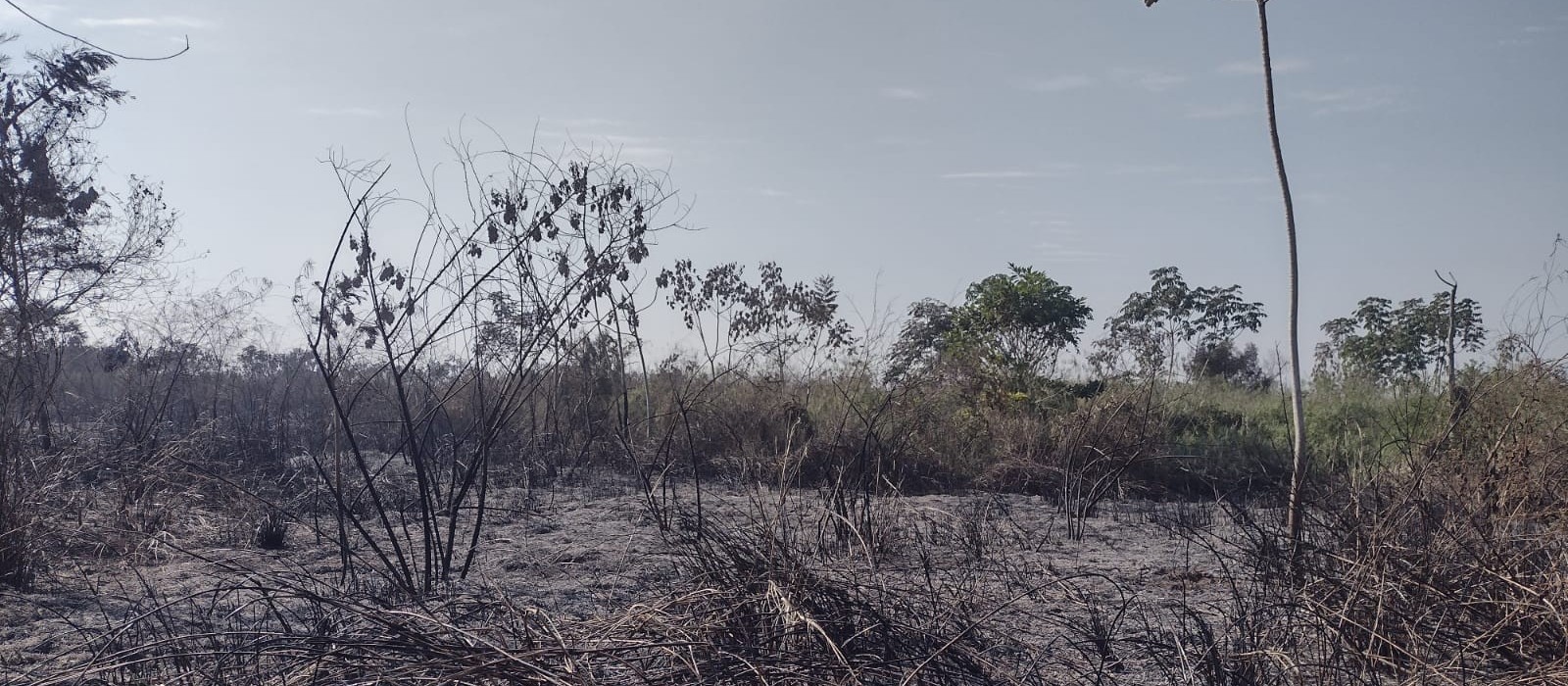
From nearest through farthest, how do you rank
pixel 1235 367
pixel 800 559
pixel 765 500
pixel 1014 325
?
pixel 800 559 < pixel 765 500 < pixel 1014 325 < pixel 1235 367

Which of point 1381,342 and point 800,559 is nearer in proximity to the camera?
point 800,559

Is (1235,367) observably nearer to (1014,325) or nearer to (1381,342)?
(1381,342)

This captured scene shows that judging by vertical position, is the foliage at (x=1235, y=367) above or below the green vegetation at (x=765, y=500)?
above

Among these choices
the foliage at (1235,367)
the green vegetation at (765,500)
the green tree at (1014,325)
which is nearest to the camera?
the green vegetation at (765,500)

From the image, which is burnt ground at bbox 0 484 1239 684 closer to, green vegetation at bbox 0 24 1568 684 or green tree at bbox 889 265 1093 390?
green vegetation at bbox 0 24 1568 684

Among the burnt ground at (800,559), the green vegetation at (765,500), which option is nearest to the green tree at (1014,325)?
the green vegetation at (765,500)

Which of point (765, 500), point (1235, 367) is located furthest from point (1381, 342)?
point (765, 500)

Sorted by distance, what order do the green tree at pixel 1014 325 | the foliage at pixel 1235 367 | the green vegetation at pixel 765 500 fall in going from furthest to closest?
1. the foliage at pixel 1235 367
2. the green tree at pixel 1014 325
3. the green vegetation at pixel 765 500

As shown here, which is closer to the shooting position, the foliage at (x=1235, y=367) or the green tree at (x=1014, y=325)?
the green tree at (x=1014, y=325)

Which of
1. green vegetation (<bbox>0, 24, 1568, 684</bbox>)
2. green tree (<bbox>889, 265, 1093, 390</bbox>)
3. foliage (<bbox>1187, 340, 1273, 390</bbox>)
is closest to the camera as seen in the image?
green vegetation (<bbox>0, 24, 1568, 684</bbox>)

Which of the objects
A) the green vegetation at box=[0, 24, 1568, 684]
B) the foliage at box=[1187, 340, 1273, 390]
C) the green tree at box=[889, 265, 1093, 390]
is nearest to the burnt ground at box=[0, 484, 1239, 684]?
the green vegetation at box=[0, 24, 1568, 684]

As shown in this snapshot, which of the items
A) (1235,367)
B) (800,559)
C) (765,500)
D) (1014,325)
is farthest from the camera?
(1235,367)

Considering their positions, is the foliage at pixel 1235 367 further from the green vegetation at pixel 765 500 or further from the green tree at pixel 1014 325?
the green tree at pixel 1014 325

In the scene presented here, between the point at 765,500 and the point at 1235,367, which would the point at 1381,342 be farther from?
the point at 765,500
